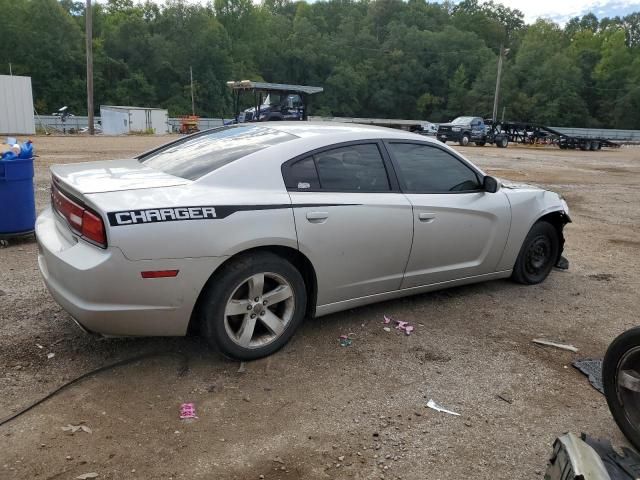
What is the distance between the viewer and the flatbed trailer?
3531 centimetres

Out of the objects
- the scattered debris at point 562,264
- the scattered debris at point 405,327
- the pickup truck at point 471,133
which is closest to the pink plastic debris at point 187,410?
the scattered debris at point 405,327

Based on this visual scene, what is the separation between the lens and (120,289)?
307cm

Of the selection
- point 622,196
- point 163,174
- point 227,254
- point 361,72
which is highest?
point 361,72

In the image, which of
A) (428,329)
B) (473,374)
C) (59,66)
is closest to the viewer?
(473,374)

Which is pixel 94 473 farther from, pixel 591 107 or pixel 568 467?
pixel 591 107

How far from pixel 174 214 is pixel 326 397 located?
4.61 feet

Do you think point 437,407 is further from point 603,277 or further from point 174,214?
point 603,277

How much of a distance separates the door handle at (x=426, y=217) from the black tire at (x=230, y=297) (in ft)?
3.77

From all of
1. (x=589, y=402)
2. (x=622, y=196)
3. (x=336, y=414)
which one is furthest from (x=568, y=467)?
(x=622, y=196)

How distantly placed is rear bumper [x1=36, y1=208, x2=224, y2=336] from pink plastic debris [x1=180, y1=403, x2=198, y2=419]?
0.45 m

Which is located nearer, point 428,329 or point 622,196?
point 428,329

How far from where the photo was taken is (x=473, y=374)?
3.65 m

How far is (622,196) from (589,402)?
11.4 meters

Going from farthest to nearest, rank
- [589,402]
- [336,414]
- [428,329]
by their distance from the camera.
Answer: [428,329], [589,402], [336,414]
